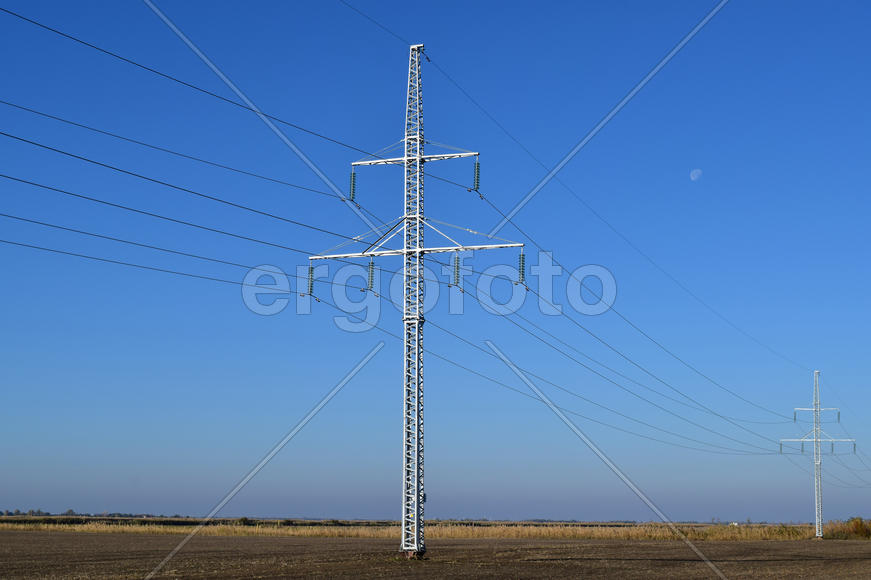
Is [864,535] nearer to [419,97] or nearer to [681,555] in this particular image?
[681,555]

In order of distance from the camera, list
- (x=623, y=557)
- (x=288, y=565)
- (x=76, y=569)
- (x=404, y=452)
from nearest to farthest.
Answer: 1. (x=76, y=569)
2. (x=288, y=565)
3. (x=404, y=452)
4. (x=623, y=557)

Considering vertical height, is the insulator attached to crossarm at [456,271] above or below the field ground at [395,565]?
above

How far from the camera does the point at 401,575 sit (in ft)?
117

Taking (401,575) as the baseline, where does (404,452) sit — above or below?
above

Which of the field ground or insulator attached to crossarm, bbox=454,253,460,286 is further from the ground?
insulator attached to crossarm, bbox=454,253,460,286

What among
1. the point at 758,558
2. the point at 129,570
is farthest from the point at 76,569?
the point at 758,558

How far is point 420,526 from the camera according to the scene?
45188 millimetres

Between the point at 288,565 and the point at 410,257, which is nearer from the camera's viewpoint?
the point at 288,565

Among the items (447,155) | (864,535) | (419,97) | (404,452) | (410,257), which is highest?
(419,97)

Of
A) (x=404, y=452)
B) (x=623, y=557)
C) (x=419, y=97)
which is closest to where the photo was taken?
(x=404, y=452)

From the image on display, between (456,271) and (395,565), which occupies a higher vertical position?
(456,271)

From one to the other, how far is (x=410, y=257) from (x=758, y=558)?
105 feet

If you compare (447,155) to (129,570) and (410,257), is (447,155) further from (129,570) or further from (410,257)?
(129,570)

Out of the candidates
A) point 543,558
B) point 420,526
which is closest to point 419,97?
point 420,526
